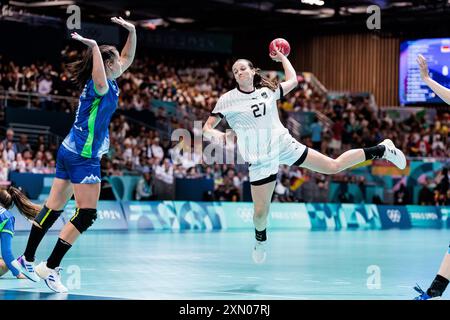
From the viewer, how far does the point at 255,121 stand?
11.6m

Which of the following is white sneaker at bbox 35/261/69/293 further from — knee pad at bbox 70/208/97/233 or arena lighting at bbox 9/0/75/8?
arena lighting at bbox 9/0/75/8

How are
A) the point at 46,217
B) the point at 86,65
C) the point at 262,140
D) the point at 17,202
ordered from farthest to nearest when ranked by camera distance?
the point at 262,140, the point at 17,202, the point at 46,217, the point at 86,65

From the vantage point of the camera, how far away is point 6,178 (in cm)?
2306

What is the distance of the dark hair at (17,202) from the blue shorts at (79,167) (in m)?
1.38

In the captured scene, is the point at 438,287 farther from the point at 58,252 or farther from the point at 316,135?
the point at 316,135

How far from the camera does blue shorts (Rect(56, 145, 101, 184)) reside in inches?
365

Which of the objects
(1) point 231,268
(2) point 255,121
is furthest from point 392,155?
(1) point 231,268

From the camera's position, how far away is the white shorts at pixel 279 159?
38.4ft

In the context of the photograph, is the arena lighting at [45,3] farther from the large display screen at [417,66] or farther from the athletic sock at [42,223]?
the athletic sock at [42,223]

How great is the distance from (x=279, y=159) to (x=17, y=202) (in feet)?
11.9

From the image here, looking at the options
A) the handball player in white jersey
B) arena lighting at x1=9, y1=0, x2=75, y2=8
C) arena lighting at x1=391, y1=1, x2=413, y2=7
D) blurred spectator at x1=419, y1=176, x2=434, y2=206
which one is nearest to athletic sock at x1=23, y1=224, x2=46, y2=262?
the handball player in white jersey

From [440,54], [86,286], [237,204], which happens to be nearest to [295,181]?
[237,204]

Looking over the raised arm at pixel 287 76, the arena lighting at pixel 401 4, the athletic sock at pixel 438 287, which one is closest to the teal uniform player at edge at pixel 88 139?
the raised arm at pixel 287 76
